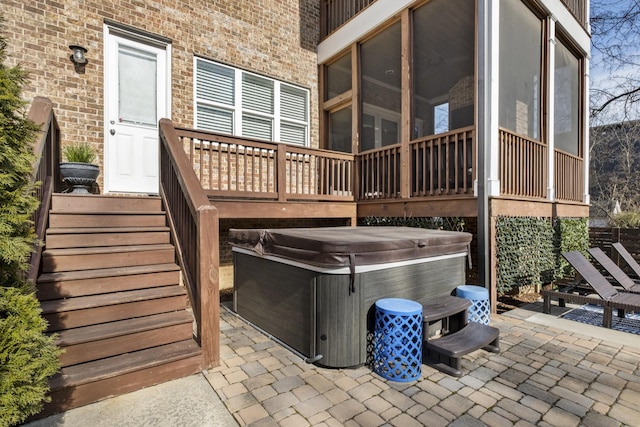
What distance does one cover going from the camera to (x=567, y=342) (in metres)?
3.40

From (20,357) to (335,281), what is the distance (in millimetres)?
1934

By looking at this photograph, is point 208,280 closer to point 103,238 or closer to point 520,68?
point 103,238

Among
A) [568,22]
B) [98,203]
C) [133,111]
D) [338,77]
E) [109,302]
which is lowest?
[109,302]

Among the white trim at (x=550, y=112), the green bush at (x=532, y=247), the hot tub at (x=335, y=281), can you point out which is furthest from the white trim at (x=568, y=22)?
the hot tub at (x=335, y=281)

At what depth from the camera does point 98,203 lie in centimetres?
397

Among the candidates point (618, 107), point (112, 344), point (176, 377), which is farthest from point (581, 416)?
point (618, 107)

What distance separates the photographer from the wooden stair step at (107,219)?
11.8 feet

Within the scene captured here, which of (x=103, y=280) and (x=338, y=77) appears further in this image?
(x=338, y=77)

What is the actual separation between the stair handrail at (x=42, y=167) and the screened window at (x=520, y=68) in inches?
221

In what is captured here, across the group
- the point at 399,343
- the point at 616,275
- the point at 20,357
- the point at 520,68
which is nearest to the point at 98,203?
the point at 20,357

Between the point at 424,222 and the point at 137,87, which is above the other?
the point at 137,87

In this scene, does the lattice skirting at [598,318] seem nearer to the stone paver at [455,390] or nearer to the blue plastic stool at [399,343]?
the stone paver at [455,390]

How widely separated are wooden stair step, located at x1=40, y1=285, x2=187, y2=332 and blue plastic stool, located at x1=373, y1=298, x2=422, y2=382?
1919 mm

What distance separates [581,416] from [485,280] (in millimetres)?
2343
